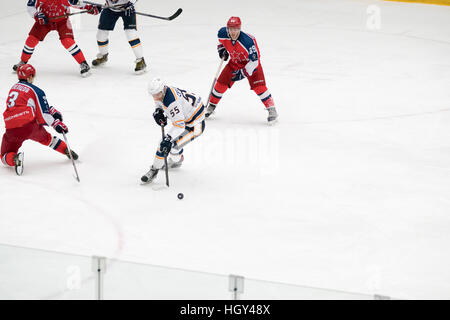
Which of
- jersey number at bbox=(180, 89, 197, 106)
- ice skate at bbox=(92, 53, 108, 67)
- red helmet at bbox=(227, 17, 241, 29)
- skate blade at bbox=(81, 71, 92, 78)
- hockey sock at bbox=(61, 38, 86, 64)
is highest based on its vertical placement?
red helmet at bbox=(227, 17, 241, 29)

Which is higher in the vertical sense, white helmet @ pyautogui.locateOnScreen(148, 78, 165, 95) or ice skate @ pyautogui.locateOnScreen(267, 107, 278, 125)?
white helmet @ pyautogui.locateOnScreen(148, 78, 165, 95)

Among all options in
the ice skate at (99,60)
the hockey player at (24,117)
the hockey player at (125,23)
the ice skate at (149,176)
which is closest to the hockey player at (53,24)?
the hockey player at (125,23)

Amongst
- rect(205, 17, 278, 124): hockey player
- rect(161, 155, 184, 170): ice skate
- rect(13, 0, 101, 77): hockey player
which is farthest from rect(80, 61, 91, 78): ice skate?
rect(161, 155, 184, 170): ice skate

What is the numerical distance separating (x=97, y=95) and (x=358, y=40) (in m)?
3.79

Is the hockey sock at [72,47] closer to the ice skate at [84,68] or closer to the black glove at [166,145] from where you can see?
the ice skate at [84,68]

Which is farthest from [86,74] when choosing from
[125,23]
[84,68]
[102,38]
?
[125,23]

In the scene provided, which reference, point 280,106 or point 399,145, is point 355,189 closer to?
point 399,145

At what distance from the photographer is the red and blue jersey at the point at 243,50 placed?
6277mm

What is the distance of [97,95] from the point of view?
7.36 metres

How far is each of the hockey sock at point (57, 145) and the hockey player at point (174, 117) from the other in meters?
0.75

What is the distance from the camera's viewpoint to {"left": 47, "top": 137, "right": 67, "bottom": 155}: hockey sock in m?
5.55

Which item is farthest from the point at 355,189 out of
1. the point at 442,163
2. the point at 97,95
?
the point at 97,95

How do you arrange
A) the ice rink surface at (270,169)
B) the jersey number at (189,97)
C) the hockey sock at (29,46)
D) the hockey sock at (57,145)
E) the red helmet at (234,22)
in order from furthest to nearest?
the hockey sock at (29,46), the red helmet at (234,22), the hockey sock at (57,145), the jersey number at (189,97), the ice rink surface at (270,169)

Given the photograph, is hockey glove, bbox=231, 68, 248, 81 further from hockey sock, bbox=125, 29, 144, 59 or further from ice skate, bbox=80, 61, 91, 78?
ice skate, bbox=80, 61, 91, 78
